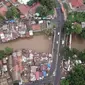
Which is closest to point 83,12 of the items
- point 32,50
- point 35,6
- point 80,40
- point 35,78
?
point 80,40

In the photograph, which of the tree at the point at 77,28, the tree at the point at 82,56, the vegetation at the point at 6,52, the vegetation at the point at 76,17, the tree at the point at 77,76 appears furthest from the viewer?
the vegetation at the point at 76,17

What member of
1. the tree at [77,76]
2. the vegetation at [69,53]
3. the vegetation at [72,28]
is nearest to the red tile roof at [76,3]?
the vegetation at [72,28]

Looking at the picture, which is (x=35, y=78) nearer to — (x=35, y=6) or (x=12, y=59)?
(x=12, y=59)

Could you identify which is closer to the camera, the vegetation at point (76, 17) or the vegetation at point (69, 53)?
the vegetation at point (69, 53)

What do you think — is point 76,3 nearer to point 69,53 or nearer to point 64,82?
point 69,53

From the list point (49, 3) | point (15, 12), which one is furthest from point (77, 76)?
point (15, 12)

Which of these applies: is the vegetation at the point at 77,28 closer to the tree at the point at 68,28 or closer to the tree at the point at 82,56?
the tree at the point at 68,28

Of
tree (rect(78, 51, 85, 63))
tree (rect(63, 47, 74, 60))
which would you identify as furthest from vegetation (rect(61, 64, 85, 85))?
tree (rect(63, 47, 74, 60))
